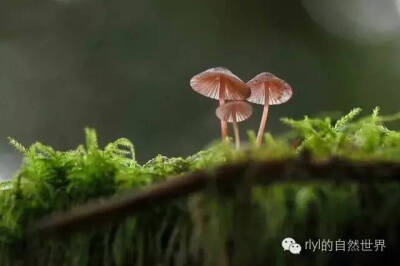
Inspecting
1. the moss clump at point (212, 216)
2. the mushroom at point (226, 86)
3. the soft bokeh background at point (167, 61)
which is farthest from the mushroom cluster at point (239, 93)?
the soft bokeh background at point (167, 61)

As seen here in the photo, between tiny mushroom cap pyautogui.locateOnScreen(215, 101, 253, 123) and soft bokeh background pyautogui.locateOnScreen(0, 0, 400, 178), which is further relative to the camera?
soft bokeh background pyautogui.locateOnScreen(0, 0, 400, 178)

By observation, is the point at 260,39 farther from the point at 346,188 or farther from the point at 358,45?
the point at 346,188

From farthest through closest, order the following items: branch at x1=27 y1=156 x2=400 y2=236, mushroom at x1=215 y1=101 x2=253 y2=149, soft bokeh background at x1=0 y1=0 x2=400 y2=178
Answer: soft bokeh background at x1=0 y1=0 x2=400 y2=178, mushroom at x1=215 y1=101 x2=253 y2=149, branch at x1=27 y1=156 x2=400 y2=236

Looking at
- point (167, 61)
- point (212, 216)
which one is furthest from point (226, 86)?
point (167, 61)

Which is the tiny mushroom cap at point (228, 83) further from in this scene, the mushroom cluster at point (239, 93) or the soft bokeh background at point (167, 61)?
the soft bokeh background at point (167, 61)

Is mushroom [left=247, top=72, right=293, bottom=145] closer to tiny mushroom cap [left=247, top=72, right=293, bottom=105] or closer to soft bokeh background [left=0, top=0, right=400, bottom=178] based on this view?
tiny mushroom cap [left=247, top=72, right=293, bottom=105]

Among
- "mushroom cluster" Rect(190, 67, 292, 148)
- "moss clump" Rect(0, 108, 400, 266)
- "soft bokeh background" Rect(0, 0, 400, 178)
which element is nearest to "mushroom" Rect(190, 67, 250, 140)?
"mushroom cluster" Rect(190, 67, 292, 148)

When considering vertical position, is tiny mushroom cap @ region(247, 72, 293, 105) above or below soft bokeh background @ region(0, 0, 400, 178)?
below

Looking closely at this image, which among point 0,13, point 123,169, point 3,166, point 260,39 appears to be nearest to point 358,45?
point 260,39

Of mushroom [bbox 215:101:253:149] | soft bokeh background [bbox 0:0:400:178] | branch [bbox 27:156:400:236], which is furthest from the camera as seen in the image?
soft bokeh background [bbox 0:0:400:178]

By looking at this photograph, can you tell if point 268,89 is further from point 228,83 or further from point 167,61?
point 167,61
